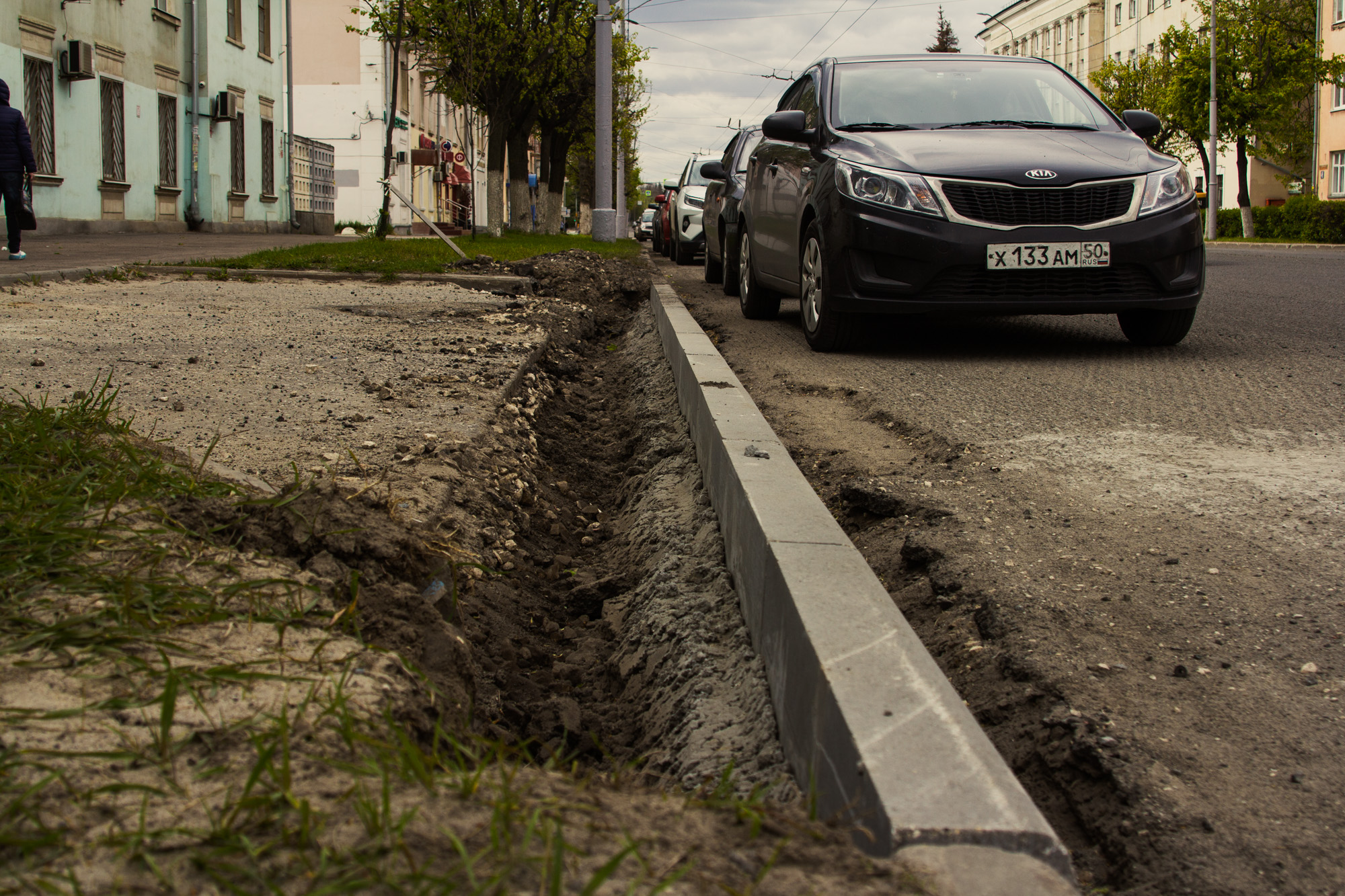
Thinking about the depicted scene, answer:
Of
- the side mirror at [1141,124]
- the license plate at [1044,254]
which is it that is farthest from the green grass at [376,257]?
the side mirror at [1141,124]

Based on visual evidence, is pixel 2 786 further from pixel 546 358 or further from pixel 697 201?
pixel 697 201

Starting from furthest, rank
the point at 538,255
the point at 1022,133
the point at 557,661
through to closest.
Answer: the point at 538,255 < the point at 1022,133 < the point at 557,661

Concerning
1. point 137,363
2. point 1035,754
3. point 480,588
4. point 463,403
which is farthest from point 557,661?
point 137,363

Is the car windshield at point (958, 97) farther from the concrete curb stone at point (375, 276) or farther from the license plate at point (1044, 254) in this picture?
the concrete curb stone at point (375, 276)

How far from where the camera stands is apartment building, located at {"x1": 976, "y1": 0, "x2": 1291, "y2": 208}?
5438 centimetres

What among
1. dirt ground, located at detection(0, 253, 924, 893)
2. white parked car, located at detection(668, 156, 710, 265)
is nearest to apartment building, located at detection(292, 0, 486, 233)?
white parked car, located at detection(668, 156, 710, 265)

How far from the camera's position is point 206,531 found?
7.66ft

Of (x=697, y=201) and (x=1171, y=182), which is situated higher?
(x=697, y=201)

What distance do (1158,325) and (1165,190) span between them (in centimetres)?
71

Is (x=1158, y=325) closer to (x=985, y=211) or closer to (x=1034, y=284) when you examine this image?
(x=1034, y=284)

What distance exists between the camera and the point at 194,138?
23438mm

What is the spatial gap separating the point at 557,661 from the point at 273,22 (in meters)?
28.7

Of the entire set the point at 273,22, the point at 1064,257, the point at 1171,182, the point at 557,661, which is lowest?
the point at 557,661

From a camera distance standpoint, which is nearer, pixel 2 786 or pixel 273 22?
pixel 2 786
